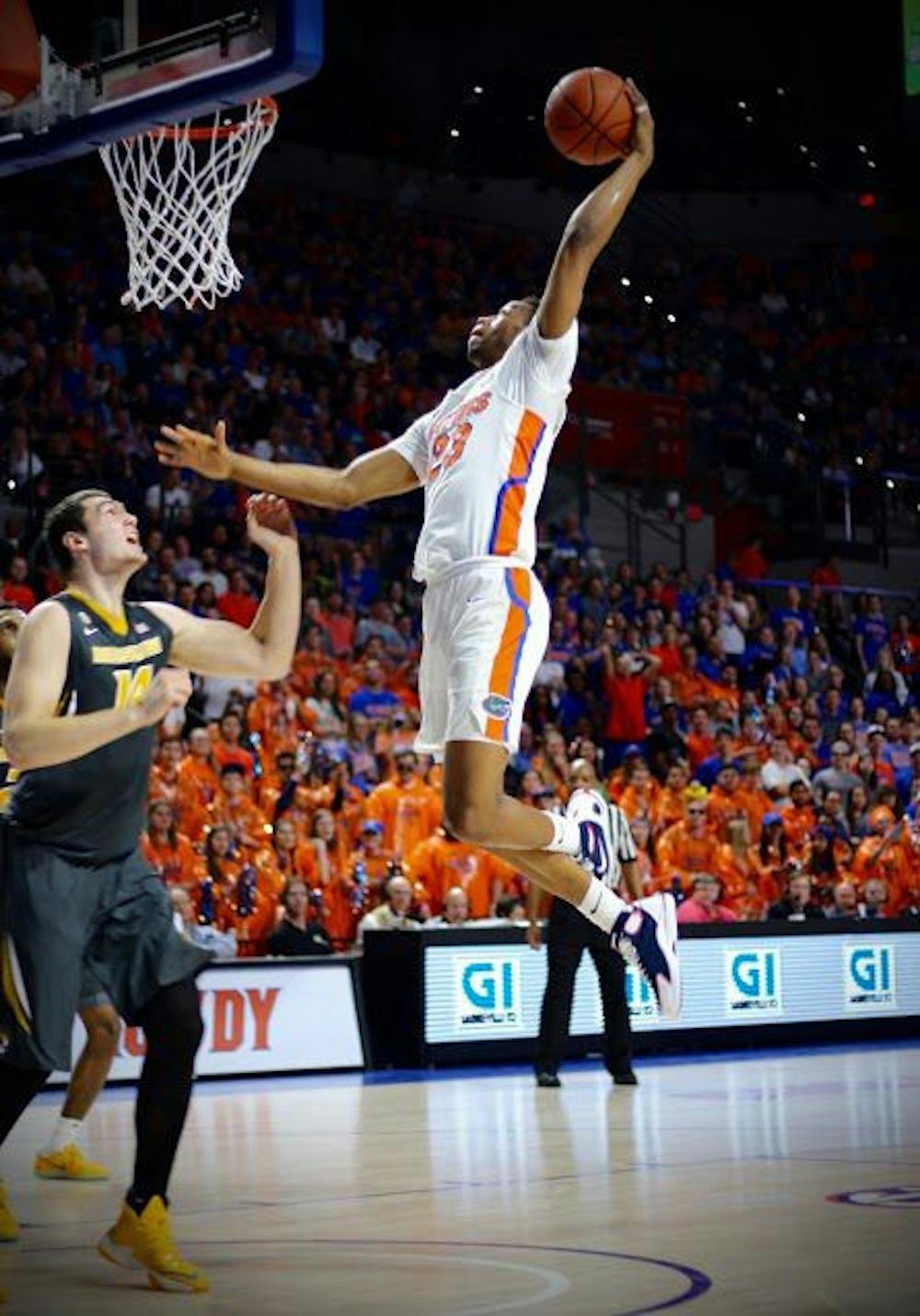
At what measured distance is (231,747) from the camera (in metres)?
15.5

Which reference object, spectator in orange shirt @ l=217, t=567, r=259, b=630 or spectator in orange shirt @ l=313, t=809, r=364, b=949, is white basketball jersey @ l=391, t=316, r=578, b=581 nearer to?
spectator in orange shirt @ l=313, t=809, r=364, b=949

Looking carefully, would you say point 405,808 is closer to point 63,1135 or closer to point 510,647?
point 63,1135

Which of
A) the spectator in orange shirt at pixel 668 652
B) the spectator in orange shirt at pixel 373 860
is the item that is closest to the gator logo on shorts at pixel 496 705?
the spectator in orange shirt at pixel 373 860

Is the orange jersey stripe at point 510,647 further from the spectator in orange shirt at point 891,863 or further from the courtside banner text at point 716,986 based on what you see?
the spectator in orange shirt at point 891,863

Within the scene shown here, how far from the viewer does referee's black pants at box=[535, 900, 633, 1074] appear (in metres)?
12.4

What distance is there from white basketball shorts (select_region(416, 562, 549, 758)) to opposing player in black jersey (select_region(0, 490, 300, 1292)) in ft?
4.25

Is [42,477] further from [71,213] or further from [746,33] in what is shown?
[746,33]

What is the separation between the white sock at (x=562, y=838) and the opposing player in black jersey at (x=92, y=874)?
163 cm

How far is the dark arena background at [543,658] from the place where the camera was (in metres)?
7.09

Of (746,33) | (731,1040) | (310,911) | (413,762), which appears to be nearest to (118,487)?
(413,762)

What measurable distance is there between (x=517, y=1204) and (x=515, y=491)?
96.9 inches

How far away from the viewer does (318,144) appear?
1102 inches

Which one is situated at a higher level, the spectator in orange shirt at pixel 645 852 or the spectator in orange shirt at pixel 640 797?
the spectator in orange shirt at pixel 640 797

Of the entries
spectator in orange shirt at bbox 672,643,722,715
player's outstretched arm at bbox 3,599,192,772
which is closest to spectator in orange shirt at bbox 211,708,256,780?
spectator in orange shirt at bbox 672,643,722,715
